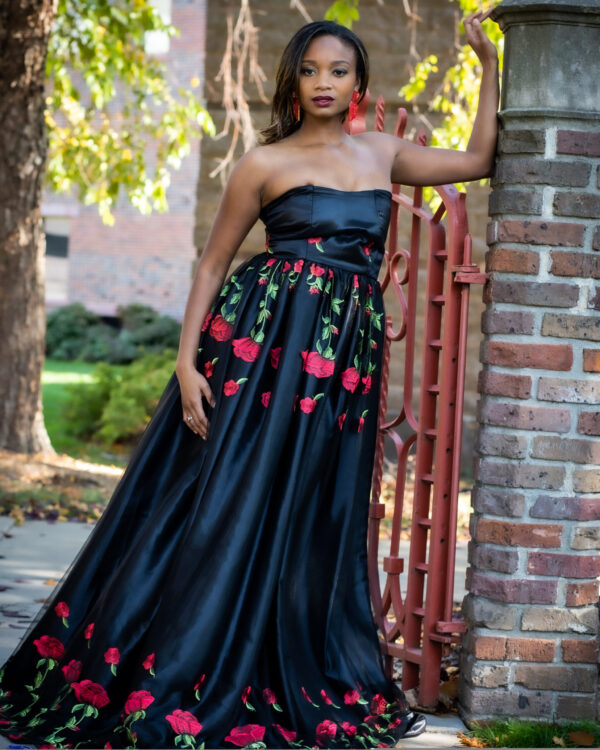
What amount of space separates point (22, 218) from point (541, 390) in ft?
16.4

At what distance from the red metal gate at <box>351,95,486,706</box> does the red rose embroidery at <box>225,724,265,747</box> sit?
1.67 ft

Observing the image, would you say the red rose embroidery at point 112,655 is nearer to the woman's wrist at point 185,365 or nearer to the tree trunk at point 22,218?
the woman's wrist at point 185,365

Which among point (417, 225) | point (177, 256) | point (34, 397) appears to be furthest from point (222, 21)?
point (177, 256)

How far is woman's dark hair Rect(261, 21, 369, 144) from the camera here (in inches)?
108

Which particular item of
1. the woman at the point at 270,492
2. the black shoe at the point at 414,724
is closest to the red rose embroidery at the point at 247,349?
the woman at the point at 270,492

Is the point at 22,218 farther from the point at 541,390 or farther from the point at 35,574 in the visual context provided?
the point at 541,390

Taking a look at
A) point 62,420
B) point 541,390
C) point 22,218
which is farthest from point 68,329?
point 541,390

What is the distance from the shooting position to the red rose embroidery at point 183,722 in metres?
2.54

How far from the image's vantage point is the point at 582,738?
2.79 metres

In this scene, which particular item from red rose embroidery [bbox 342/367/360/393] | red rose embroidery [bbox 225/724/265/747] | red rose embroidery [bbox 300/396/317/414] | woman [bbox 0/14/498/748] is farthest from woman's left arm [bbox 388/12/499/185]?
red rose embroidery [bbox 225/724/265/747]

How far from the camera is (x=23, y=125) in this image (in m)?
6.84

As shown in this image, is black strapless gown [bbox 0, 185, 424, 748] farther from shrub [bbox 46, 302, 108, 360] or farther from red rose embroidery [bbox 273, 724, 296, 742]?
shrub [bbox 46, 302, 108, 360]

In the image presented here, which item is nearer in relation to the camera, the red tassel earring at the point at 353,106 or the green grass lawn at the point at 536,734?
the green grass lawn at the point at 536,734

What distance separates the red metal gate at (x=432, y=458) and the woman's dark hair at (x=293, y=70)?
317 mm
